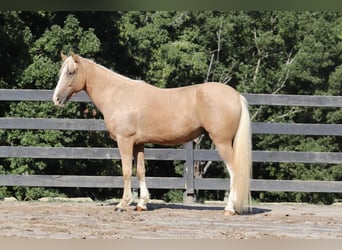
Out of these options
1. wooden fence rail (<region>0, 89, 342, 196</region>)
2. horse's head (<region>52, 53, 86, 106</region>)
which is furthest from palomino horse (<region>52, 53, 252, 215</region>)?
wooden fence rail (<region>0, 89, 342, 196</region>)

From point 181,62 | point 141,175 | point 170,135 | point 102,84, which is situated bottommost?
point 141,175

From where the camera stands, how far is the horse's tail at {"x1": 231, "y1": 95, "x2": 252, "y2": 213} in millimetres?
5605

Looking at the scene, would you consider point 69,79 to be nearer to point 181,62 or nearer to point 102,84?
point 102,84

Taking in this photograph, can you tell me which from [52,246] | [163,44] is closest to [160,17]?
[163,44]

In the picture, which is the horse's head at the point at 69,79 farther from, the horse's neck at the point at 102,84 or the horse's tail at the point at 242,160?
the horse's tail at the point at 242,160

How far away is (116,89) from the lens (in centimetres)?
622

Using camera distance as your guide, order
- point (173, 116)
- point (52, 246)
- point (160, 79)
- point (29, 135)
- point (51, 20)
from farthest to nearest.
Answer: point (160, 79), point (51, 20), point (29, 135), point (173, 116), point (52, 246)

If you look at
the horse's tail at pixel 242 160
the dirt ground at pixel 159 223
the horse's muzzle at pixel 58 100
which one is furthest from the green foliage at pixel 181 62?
the horse's tail at pixel 242 160

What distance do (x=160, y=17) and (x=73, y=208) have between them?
48.3 ft

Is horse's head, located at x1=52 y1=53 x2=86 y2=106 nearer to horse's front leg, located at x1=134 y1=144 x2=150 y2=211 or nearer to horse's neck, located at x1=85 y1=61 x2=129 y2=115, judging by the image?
horse's neck, located at x1=85 y1=61 x2=129 y2=115

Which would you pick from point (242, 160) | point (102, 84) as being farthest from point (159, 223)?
point (102, 84)

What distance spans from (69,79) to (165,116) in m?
1.13

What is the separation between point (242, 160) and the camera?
5.61m

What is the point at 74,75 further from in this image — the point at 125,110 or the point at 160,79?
the point at 160,79
